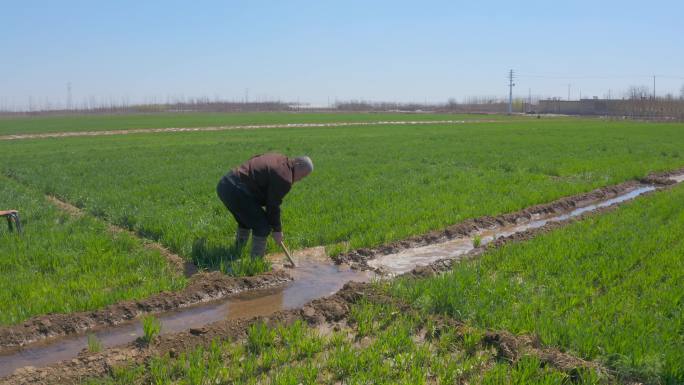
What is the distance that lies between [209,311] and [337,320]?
4.97ft

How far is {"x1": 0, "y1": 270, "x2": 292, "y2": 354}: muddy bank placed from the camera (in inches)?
207

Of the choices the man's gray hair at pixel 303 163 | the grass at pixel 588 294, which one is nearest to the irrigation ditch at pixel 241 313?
the grass at pixel 588 294

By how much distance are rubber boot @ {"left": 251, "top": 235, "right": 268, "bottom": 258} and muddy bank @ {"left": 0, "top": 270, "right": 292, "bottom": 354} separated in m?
0.40

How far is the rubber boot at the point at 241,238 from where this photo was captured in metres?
7.65

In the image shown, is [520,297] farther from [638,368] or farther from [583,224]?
[583,224]

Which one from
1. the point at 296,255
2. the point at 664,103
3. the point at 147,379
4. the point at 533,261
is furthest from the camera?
the point at 664,103

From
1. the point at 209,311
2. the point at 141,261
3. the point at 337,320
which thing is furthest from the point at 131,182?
the point at 337,320

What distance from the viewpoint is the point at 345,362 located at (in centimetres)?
446

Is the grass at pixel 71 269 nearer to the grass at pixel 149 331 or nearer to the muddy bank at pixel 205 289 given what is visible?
the muddy bank at pixel 205 289

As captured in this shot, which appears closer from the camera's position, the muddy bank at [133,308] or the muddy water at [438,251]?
the muddy bank at [133,308]

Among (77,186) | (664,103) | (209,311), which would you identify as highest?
(664,103)

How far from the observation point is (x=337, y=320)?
221 inches

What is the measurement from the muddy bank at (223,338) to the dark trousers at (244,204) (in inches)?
64.1

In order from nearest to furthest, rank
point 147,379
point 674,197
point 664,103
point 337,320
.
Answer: point 147,379, point 337,320, point 674,197, point 664,103
